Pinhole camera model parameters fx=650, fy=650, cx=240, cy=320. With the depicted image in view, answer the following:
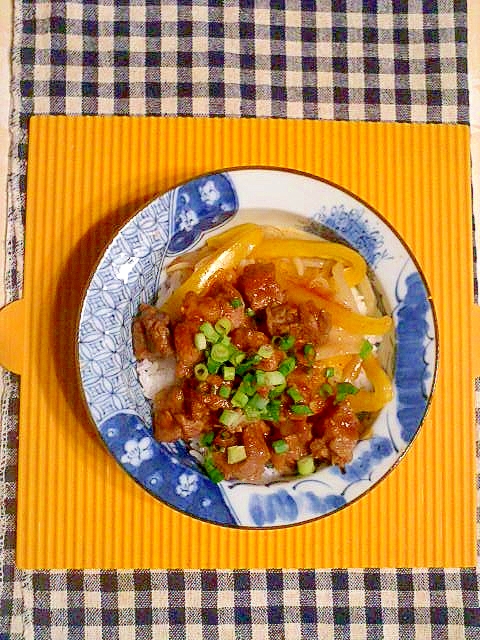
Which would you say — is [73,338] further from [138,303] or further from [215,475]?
[215,475]

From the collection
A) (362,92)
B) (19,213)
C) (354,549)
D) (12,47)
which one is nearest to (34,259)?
(19,213)

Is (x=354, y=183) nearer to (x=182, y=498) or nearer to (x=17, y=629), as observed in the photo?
(x=182, y=498)

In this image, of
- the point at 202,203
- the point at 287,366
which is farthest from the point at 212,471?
the point at 202,203

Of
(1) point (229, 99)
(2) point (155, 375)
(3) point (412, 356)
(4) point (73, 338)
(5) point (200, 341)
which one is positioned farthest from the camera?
(1) point (229, 99)

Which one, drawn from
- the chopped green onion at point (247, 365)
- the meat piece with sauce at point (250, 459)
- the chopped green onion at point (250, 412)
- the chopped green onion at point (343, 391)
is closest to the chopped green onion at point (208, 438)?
the meat piece with sauce at point (250, 459)

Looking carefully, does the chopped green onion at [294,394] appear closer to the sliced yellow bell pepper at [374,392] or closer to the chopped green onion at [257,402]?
the chopped green onion at [257,402]
